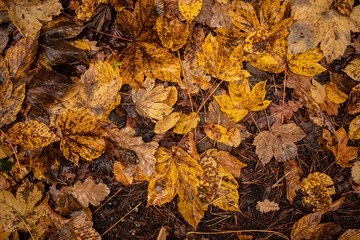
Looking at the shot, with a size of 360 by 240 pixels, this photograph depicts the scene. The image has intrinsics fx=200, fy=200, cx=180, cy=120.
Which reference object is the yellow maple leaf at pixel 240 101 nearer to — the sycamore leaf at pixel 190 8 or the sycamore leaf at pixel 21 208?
the sycamore leaf at pixel 190 8

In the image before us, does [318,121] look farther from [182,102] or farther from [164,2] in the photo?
[164,2]

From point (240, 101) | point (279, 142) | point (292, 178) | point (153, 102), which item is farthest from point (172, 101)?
point (292, 178)

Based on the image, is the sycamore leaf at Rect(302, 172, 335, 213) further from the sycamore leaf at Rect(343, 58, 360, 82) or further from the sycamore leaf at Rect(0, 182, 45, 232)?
the sycamore leaf at Rect(0, 182, 45, 232)

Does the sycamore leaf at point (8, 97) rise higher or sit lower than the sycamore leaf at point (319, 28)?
lower

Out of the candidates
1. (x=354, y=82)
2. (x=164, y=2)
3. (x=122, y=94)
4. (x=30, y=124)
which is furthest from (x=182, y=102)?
(x=354, y=82)

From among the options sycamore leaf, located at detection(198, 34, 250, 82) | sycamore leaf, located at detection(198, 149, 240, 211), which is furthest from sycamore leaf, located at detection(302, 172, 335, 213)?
sycamore leaf, located at detection(198, 34, 250, 82)

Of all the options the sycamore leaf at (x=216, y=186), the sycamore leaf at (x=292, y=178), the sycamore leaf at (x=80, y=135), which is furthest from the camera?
the sycamore leaf at (x=292, y=178)

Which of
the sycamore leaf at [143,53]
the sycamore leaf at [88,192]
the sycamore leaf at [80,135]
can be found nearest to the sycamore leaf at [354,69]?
the sycamore leaf at [143,53]
